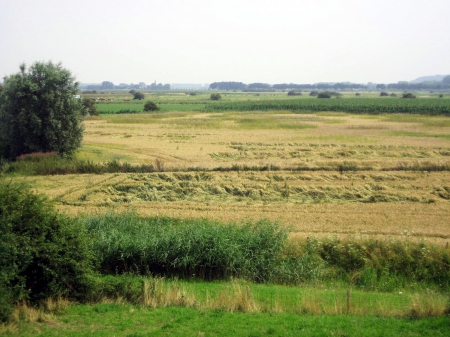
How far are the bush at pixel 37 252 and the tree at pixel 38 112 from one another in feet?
72.4

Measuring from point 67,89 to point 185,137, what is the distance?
17156 mm

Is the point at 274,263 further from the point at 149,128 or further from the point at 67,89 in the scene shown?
the point at 149,128

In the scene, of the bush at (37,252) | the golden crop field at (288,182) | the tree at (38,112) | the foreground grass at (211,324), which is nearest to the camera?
the foreground grass at (211,324)

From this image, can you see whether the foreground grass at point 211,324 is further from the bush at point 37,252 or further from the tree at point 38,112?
the tree at point 38,112

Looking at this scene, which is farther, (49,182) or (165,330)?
(49,182)

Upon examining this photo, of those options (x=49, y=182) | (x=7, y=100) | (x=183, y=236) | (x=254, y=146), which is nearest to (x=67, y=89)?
(x=7, y=100)

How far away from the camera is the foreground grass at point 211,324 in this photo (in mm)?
10133

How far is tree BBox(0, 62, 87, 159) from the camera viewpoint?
33.4 m

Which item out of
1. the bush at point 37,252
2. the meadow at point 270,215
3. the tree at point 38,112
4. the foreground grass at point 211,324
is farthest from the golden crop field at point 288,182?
the foreground grass at point 211,324

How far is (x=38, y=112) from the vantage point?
111ft

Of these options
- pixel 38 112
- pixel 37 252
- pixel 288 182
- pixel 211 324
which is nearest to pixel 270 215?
pixel 288 182

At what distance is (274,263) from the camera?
15891mm

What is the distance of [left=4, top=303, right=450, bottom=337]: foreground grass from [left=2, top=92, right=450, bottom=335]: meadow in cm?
10

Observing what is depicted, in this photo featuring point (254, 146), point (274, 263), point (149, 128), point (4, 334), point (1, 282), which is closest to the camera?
point (4, 334)
